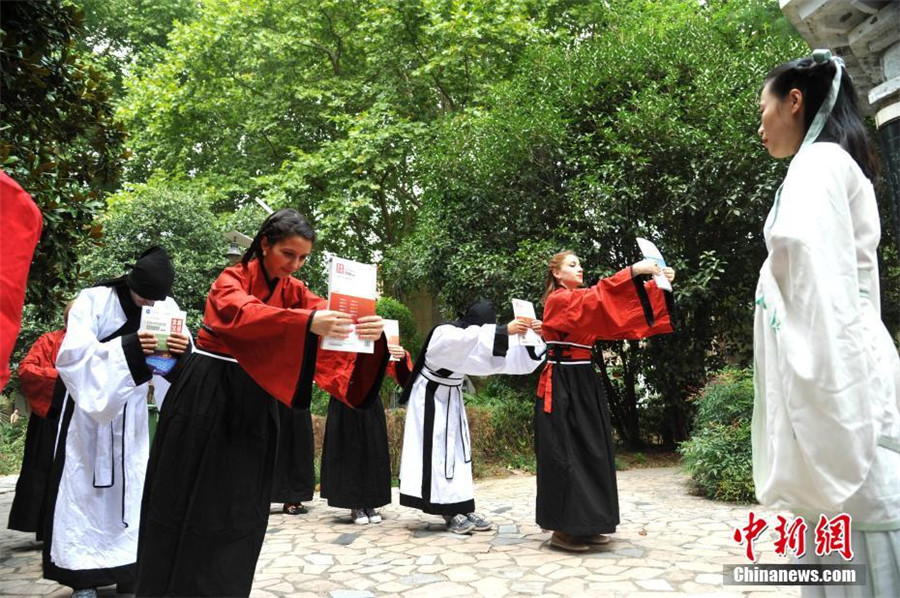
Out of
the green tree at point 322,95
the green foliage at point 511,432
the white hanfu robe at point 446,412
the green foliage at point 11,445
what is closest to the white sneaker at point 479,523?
the white hanfu robe at point 446,412

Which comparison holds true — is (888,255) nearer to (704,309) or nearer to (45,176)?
(704,309)

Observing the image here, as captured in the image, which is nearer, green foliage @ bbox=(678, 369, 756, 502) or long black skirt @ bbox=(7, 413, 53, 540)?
long black skirt @ bbox=(7, 413, 53, 540)

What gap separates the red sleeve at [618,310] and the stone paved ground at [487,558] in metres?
1.70

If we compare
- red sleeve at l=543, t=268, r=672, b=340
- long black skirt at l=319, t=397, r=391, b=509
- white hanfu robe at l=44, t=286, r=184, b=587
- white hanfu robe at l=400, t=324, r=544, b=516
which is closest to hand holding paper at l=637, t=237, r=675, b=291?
red sleeve at l=543, t=268, r=672, b=340

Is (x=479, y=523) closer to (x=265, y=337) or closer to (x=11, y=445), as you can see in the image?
(x=265, y=337)

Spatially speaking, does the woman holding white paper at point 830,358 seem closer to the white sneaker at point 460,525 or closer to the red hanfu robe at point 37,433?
the white sneaker at point 460,525

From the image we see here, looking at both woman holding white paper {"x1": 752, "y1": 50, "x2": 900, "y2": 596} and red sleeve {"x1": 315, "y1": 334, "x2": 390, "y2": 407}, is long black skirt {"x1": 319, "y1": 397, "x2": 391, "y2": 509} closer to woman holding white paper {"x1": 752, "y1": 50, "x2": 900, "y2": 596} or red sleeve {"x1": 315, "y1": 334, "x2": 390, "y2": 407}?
red sleeve {"x1": 315, "y1": 334, "x2": 390, "y2": 407}

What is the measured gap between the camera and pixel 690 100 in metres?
10.5

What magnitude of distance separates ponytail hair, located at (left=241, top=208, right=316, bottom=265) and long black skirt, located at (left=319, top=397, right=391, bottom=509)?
385cm

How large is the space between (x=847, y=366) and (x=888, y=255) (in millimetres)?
10371

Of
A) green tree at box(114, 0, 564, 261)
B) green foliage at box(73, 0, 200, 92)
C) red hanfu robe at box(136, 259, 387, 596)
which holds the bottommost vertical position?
red hanfu robe at box(136, 259, 387, 596)

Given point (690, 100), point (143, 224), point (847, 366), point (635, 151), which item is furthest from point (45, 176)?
point (690, 100)

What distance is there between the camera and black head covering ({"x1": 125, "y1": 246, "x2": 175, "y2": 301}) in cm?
463

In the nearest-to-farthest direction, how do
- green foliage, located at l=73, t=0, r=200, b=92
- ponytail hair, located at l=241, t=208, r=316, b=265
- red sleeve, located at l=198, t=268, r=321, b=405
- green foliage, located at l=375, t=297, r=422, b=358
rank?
1. red sleeve, located at l=198, t=268, r=321, b=405
2. ponytail hair, located at l=241, t=208, r=316, b=265
3. green foliage, located at l=375, t=297, r=422, b=358
4. green foliage, located at l=73, t=0, r=200, b=92
